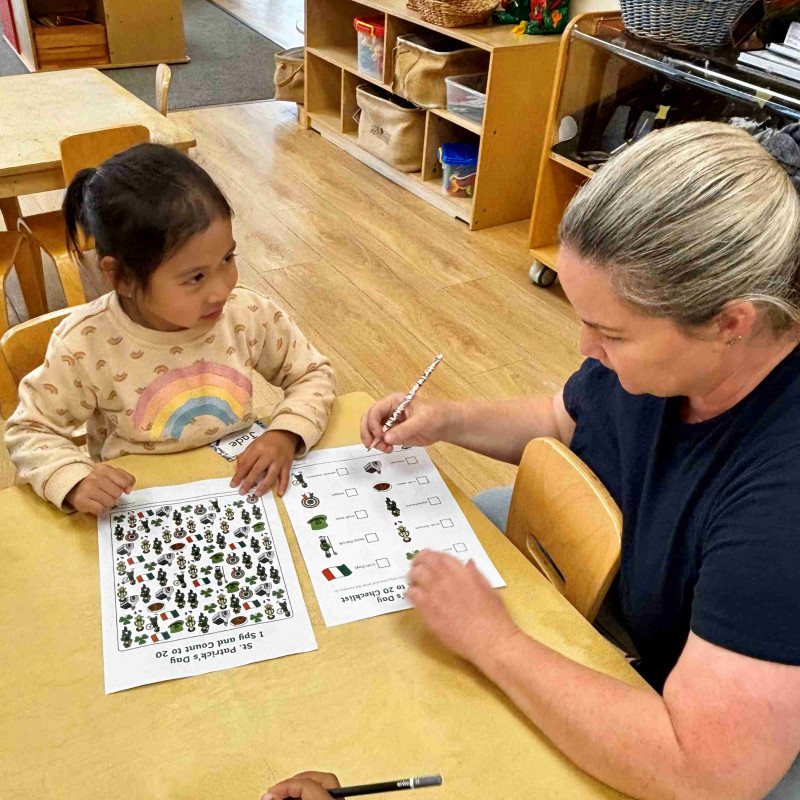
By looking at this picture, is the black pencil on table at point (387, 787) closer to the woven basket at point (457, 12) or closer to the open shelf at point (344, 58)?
the woven basket at point (457, 12)

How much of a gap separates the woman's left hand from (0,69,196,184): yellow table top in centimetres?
175

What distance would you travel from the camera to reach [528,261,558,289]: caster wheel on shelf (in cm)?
311

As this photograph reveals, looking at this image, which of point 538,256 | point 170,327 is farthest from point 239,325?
point 538,256

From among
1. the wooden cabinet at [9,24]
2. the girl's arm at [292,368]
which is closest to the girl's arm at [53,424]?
the girl's arm at [292,368]

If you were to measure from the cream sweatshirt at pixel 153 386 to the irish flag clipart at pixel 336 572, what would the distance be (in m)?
0.24

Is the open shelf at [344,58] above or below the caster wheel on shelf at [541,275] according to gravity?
above

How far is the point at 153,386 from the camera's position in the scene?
46.8 inches

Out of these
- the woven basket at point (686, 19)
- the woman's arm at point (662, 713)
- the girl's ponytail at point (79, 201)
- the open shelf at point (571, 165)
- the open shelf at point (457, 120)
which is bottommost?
the open shelf at point (457, 120)

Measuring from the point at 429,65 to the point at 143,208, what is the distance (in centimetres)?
262

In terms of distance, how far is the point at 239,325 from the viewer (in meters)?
1.26

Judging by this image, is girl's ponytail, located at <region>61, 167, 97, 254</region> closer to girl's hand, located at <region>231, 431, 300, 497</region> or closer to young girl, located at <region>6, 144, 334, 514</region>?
young girl, located at <region>6, 144, 334, 514</region>

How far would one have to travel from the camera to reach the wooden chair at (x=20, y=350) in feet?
4.02

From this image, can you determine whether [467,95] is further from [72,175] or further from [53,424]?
[53,424]

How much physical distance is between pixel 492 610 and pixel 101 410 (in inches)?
28.0
